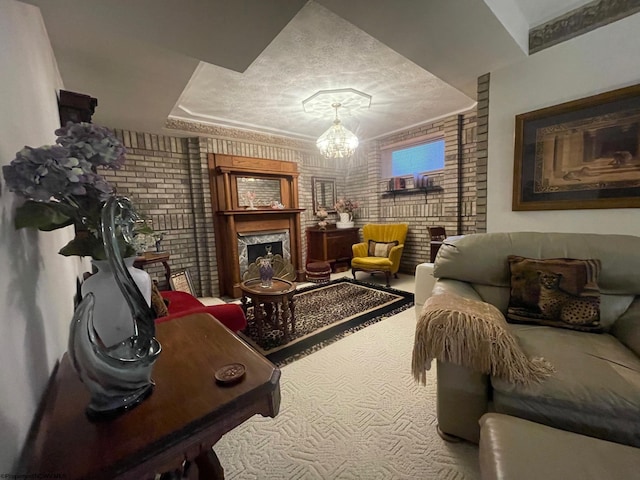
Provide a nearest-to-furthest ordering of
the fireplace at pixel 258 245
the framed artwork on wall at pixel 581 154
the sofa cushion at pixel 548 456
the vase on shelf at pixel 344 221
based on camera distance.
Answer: the sofa cushion at pixel 548 456 < the framed artwork on wall at pixel 581 154 < the fireplace at pixel 258 245 < the vase on shelf at pixel 344 221

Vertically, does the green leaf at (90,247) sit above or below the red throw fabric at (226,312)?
above

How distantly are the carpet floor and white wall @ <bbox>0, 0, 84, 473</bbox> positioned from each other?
101 cm

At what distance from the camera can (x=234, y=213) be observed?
12.5 feet

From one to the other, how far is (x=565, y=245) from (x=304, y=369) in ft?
6.45

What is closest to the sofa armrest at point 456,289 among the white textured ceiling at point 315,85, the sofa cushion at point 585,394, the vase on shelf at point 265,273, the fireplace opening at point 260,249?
the sofa cushion at point 585,394

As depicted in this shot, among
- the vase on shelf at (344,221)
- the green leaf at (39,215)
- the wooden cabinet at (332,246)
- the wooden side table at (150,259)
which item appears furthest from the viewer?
the vase on shelf at (344,221)

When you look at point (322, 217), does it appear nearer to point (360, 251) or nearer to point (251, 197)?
point (360, 251)

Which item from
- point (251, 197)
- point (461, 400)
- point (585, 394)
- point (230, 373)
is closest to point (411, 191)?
point (251, 197)

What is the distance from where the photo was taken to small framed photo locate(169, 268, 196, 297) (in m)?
3.44

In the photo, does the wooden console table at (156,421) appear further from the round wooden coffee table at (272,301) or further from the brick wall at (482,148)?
the brick wall at (482,148)

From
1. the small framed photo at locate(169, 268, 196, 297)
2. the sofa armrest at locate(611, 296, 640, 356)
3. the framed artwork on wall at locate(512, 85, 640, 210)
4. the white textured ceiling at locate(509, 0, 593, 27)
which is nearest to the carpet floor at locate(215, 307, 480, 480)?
the sofa armrest at locate(611, 296, 640, 356)

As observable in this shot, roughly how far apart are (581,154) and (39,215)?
2945mm

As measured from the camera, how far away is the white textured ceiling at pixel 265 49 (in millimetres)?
1439

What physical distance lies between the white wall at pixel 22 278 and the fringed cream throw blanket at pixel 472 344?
1339 mm
